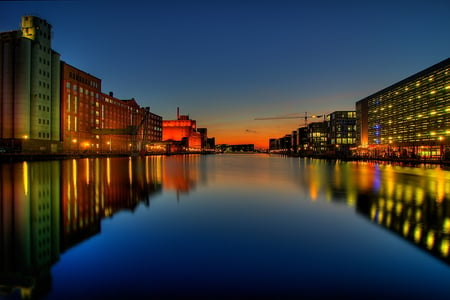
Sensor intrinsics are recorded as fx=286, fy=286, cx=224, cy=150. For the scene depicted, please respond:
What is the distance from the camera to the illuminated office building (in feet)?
284

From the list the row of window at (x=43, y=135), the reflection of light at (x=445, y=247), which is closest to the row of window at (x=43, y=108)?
the row of window at (x=43, y=135)

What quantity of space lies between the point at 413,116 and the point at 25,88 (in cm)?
12806

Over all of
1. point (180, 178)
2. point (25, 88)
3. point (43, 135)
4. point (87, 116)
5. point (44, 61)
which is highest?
point (44, 61)

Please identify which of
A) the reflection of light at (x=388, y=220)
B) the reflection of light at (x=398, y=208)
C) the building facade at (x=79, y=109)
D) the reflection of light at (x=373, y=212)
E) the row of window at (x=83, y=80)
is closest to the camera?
the reflection of light at (x=388, y=220)

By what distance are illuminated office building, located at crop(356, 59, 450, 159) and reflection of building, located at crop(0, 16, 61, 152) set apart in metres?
111

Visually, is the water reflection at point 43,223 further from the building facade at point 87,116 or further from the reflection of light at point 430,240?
the building facade at point 87,116

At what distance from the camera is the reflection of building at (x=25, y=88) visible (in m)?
76.2

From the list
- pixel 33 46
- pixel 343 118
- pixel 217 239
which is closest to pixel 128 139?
pixel 33 46

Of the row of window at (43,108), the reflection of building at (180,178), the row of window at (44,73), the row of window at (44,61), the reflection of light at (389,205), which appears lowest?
the reflection of light at (389,205)

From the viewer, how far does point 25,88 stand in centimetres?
7788

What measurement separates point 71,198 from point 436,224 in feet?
59.4

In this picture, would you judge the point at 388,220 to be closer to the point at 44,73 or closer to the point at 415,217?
the point at 415,217

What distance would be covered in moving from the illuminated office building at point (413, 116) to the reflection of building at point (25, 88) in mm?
110633

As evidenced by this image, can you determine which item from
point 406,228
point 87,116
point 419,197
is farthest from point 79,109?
point 406,228
